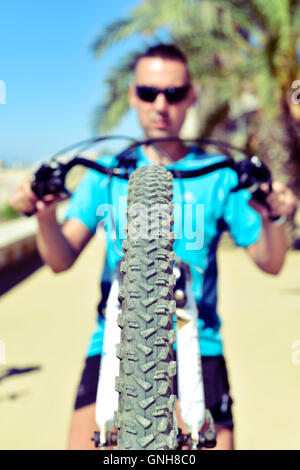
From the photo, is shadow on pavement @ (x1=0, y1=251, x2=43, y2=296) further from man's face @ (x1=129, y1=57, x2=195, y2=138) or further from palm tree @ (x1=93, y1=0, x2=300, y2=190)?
man's face @ (x1=129, y1=57, x2=195, y2=138)

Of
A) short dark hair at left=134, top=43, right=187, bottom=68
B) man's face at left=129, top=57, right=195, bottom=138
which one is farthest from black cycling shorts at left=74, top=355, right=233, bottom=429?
short dark hair at left=134, top=43, right=187, bottom=68

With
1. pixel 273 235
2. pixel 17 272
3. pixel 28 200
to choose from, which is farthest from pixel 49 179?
pixel 17 272

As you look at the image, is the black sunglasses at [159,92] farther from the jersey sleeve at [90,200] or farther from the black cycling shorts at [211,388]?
the black cycling shorts at [211,388]

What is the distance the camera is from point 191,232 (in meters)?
1.80

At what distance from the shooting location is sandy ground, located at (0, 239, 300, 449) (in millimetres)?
3570

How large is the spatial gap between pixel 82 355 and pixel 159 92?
3563 mm

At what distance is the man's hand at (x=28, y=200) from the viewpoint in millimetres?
1646

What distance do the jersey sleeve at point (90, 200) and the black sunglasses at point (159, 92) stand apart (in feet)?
1.09

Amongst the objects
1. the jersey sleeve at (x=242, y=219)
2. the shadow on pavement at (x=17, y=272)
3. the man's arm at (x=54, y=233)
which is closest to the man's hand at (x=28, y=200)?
the man's arm at (x=54, y=233)

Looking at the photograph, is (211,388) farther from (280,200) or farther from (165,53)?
(165,53)

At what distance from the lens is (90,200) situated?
6.43ft

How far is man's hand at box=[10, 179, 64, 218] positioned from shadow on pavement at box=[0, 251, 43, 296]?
658cm
